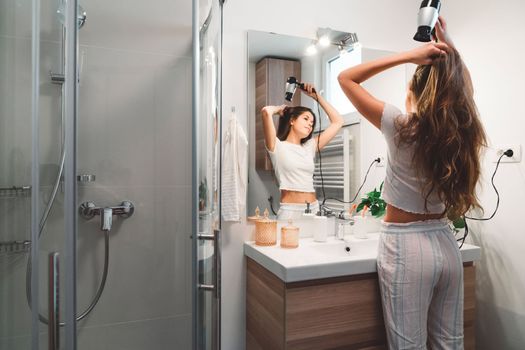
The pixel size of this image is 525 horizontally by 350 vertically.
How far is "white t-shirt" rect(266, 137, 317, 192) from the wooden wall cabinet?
2.1 inches

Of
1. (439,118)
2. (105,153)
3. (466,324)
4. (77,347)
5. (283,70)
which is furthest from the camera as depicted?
(283,70)

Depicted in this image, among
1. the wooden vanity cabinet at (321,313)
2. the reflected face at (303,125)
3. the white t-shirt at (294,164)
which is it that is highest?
the reflected face at (303,125)

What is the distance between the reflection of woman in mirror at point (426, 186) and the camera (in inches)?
45.1

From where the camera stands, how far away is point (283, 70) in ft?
5.62

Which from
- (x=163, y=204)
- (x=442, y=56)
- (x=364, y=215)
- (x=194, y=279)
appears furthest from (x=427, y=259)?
(x=163, y=204)

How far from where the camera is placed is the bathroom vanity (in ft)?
3.94

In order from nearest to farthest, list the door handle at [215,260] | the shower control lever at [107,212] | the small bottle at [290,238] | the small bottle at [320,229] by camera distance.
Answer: the shower control lever at [107,212] < the door handle at [215,260] < the small bottle at [290,238] < the small bottle at [320,229]

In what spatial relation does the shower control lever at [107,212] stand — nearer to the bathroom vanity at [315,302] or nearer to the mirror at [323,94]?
the bathroom vanity at [315,302]

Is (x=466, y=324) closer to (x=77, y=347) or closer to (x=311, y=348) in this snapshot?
(x=311, y=348)

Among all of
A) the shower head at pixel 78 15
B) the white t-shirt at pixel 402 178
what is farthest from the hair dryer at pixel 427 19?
the shower head at pixel 78 15

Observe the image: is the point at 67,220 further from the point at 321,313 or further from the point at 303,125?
the point at 303,125

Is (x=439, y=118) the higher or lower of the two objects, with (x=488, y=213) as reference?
higher

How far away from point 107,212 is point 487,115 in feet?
6.51

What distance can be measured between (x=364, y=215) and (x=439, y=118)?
2.67 feet
